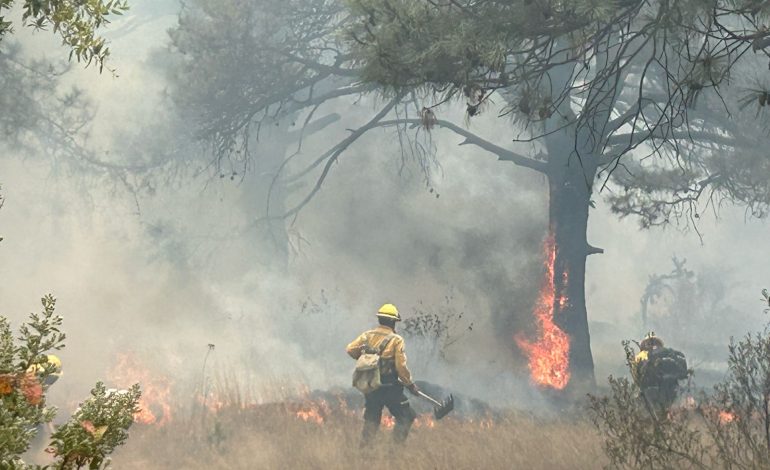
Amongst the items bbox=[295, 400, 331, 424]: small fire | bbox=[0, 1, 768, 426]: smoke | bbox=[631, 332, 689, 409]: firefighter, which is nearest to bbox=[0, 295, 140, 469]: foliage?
bbox=[631, 332, 689, 409]: firefighter

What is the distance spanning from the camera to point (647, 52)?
1395 centimetres

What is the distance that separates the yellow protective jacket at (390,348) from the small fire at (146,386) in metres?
3.26

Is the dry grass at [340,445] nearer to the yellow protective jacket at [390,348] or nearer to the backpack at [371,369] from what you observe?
the backpack at [371,369]

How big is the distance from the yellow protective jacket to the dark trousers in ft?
0.64

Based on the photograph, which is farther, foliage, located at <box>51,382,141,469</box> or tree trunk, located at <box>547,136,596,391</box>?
tree trunk, located at <box>547,136,596,391</box>

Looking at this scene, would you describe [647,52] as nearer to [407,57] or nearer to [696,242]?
[407,57]

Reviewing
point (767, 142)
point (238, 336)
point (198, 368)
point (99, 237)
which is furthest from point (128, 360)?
point (767, 142)

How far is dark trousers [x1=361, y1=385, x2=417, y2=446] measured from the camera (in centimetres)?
927

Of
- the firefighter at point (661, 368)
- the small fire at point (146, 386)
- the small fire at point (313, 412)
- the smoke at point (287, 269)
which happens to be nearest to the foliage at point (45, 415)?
the firefighter at point (661, 368)

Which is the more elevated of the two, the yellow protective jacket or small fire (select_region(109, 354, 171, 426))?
small fire (select_region(109, 354, 171, 426))

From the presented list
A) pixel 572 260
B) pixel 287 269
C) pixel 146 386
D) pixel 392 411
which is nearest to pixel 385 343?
pixel 392 411

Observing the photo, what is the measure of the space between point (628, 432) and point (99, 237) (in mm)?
17354

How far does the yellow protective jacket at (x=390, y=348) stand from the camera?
9125 millimetres

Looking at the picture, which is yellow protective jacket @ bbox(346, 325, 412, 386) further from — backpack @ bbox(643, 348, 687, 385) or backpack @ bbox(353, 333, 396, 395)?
backpack @ bbox(643, 348, 687, 385)
